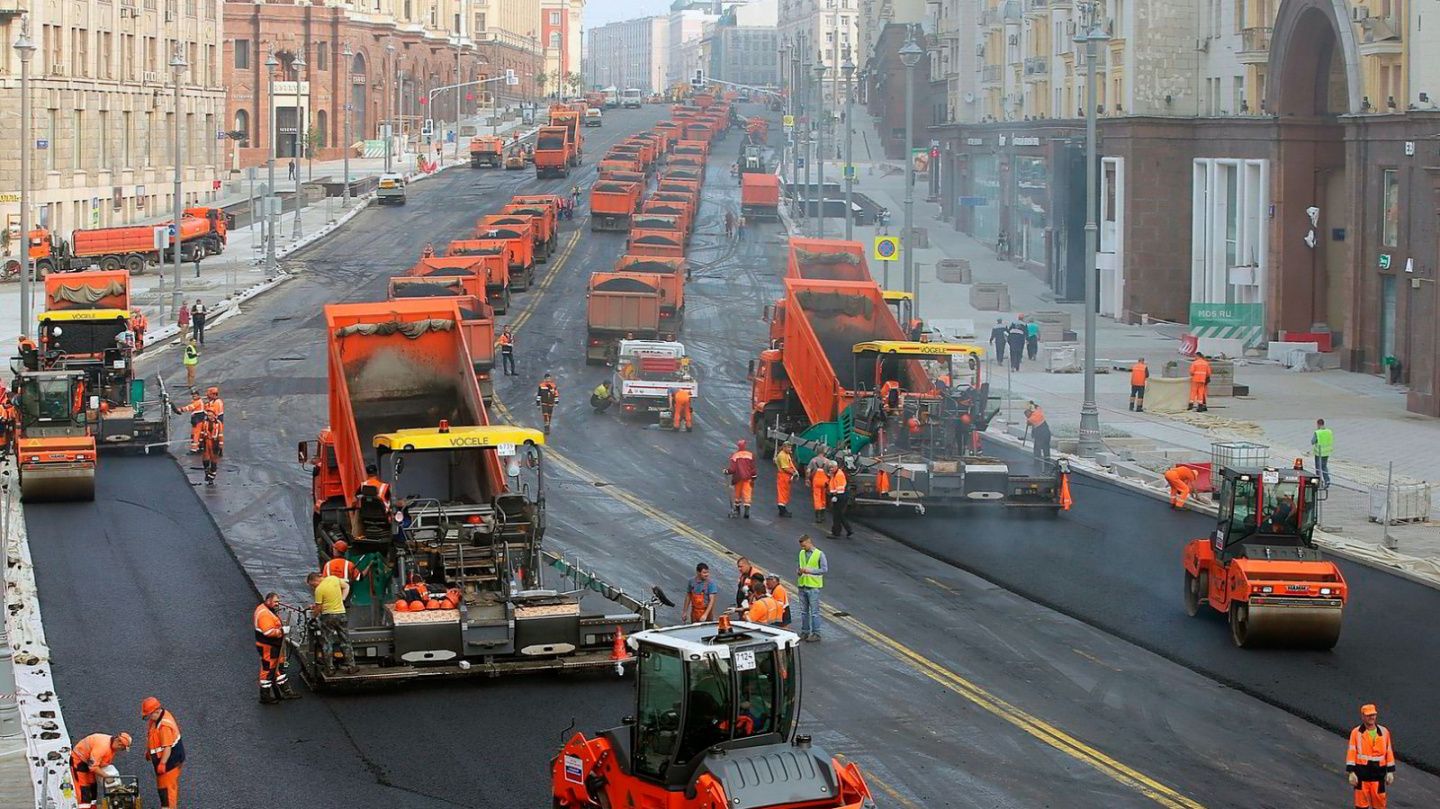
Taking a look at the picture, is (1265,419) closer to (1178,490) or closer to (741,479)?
(1178,490)

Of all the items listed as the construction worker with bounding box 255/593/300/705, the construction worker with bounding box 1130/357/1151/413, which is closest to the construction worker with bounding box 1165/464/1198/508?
the construction worker with bounding box 1130/357/1151/413

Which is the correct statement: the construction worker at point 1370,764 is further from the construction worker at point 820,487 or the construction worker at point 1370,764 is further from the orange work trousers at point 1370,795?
the construction worker at point 820,487

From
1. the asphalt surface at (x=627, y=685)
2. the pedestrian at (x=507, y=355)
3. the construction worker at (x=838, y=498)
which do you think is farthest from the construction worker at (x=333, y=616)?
the pedestrian at (x=507, y=355)

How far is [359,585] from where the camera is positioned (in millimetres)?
24047

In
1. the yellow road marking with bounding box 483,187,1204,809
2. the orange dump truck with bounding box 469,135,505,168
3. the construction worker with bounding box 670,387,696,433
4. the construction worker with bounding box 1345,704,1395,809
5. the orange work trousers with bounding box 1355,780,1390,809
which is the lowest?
the yellow road marking with bounding box 483,187,1204,809

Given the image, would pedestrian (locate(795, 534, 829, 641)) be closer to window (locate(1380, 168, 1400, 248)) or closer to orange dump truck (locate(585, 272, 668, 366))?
orange dump truck (locate(585, 272, 668, 366))

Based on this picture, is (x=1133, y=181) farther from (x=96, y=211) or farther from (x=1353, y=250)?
(x=96, y=211)

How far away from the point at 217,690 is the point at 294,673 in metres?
0.96

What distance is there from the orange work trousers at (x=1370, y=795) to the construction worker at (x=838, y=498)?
45.4 feet

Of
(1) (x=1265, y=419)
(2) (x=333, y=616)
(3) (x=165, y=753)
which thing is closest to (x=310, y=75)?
(1) (x=1265, y=419)

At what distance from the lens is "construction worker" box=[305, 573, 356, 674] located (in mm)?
21047

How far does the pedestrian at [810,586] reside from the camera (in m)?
23.8

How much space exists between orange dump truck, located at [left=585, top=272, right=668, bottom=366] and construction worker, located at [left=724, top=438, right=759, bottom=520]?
62.0 feet

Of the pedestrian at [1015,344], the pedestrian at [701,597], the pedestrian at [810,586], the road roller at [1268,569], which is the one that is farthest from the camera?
the pedestrian at [1015,344]
